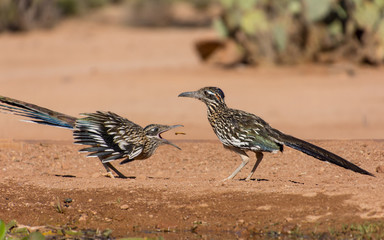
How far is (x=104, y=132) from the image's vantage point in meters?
7.95

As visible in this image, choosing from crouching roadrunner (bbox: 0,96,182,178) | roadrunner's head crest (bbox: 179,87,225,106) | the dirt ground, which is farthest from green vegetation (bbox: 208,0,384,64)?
crouching roadrunner (bbox: 0,96,182,178)

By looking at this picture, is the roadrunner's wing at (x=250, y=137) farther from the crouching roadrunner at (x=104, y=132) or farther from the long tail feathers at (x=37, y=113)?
the long tail feathers at (x=37, y=113)

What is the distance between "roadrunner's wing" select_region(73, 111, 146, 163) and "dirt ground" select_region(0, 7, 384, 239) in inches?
12.3

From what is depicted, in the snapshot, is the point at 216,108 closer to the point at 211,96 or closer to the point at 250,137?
the point at 211,96

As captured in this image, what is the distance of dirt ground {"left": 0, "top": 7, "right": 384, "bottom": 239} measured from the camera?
646 cm

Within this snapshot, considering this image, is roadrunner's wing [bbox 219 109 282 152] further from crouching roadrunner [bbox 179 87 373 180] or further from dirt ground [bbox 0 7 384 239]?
dirt ground [bbox 0 7 384 239]

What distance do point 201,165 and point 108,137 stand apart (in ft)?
5.38

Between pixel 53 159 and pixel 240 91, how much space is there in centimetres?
892

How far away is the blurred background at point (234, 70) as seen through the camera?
14391mm

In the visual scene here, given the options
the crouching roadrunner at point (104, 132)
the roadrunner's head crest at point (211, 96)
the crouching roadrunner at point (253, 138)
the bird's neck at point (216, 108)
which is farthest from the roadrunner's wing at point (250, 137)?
the crouching roadrunner at point (104, 132)

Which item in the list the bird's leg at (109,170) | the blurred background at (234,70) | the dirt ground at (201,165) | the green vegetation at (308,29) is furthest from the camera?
the green vegetation at (308,29)

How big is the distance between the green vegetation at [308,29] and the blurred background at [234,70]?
0.10 ft

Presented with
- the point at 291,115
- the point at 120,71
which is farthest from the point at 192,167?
the point at 120,71

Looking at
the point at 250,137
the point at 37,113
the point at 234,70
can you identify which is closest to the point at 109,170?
the point at 37,113
